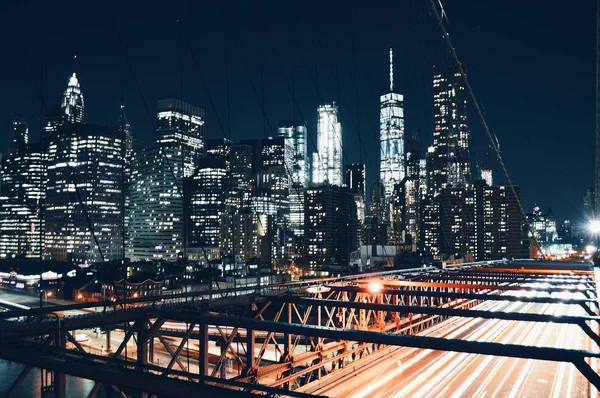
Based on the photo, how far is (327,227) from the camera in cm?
17875

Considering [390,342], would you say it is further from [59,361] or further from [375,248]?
[375,248]

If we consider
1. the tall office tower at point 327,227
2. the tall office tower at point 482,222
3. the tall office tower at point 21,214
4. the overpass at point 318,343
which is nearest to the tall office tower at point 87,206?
the tall office tower at point 21,214

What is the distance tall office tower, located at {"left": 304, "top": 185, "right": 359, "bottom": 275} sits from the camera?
563ft

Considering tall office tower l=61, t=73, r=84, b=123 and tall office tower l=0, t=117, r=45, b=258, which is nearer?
tall office tower l=61, t=73, r=84, b=123

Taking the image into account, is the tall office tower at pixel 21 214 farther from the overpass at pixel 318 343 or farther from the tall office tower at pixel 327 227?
the overpass at pixel 318 343

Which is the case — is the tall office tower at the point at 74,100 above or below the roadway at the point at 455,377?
above

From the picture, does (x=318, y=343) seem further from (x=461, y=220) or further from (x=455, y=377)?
(x=461, y=220)

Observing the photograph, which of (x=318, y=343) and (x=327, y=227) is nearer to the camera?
(x=318, y=343)

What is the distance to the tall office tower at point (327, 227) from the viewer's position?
172 meters

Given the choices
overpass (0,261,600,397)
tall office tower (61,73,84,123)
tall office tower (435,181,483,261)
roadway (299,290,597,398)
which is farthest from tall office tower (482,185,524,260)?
roadway (299,290,597,398)

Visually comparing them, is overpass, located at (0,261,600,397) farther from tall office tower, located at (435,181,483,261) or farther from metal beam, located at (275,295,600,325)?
tall office tower, located at (435,181,483,261)

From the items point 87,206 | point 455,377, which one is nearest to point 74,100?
point 455,377

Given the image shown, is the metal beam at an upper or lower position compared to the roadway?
upper

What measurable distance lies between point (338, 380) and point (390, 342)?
28.6 feet
